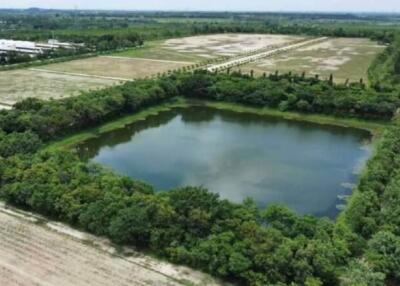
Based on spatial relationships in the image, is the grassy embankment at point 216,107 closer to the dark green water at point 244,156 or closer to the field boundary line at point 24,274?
the dark green water at point 244,156

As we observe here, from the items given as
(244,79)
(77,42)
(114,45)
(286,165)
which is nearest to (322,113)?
(244,79)

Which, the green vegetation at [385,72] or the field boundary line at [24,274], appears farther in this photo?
the green vegetation at [385,72]

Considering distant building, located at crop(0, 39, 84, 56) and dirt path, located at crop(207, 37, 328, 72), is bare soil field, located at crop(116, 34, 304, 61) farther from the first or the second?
distant building, located at crop(0, 39, 84, 56)

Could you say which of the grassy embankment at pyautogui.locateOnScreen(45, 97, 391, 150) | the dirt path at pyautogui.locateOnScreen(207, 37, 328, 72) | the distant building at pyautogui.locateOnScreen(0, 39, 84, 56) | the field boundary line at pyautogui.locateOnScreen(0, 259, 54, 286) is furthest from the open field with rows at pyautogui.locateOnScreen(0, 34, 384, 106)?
the field boundary line at pyautogui.locateOnScreen(0, 259, 54, 286)

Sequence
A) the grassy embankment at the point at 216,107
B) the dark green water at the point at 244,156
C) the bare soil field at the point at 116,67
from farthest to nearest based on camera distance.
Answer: the bare soil field at the point at 116,67
the grassy embankment at the point at 216,107
the dark green water at the point at 244,156

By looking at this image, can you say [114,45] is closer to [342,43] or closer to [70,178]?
[342,43]

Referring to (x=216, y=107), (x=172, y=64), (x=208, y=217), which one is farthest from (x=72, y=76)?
(x=208, y=217)

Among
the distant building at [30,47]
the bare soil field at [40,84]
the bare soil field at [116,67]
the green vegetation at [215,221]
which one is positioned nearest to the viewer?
the green vegetation at [215,221]

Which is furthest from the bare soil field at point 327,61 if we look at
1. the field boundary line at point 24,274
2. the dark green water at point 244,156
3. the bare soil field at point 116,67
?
the field boundary line at point 24,274
